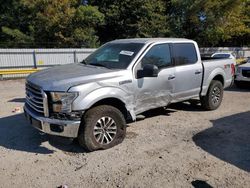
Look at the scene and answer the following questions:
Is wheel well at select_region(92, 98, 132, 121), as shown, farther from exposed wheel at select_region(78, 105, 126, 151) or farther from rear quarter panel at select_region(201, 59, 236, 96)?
rear quarter panel at select_region(201, 59, 236, 96)

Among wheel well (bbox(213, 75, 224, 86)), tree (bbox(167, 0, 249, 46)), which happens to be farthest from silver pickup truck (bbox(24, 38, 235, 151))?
tree (bbox(167, 0, 249, 46))

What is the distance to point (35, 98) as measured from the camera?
4.47 metres

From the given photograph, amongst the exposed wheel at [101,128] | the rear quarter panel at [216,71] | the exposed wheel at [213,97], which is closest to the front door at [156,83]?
the exposed wheel at [101,128]

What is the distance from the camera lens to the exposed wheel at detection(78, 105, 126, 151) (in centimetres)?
435

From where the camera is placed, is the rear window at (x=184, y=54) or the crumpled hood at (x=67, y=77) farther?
the rear window at (x=184, y=54)

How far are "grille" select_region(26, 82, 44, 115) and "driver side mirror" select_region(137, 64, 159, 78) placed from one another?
1.78 m

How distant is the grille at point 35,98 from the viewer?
4.30 meters

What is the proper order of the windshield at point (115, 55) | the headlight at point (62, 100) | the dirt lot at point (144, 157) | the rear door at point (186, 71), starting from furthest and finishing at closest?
1. the rear door at point (186, 71)
2. the windshield at point (115, 55)
3. the headlight at point (62, 100)
4. the dirt lot at point (144, 157)

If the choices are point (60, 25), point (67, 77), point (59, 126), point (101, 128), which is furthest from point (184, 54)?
point (60, 25)

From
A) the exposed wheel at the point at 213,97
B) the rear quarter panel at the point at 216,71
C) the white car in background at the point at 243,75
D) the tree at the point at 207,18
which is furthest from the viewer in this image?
the tree at the point at 207,18

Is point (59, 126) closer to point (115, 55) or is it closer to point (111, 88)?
point (111, 88)

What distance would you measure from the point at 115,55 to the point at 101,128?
1.61 metres

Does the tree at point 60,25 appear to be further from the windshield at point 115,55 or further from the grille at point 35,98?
the grille at point 35,98

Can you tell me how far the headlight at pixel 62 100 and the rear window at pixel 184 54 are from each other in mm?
Result: 2676
